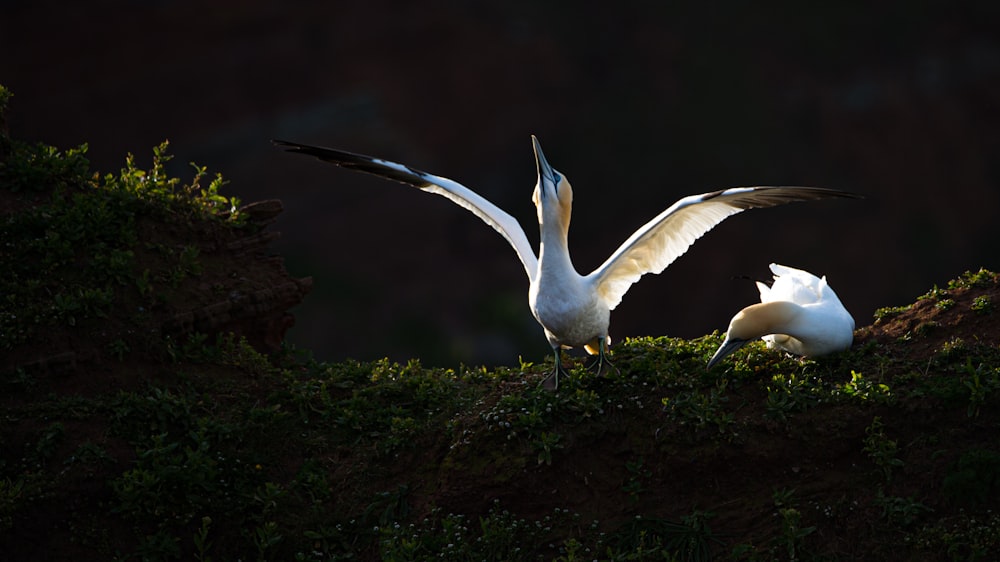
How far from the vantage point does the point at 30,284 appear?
697 centimetres

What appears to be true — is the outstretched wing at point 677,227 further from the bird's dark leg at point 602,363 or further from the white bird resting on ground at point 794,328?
the white bird resting on ground at point 794,328

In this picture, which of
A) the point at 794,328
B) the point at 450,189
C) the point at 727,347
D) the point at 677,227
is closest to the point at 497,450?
the point at 727,347

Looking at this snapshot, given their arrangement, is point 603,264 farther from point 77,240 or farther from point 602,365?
point 77,240

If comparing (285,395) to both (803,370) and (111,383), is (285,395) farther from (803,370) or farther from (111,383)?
(803,370)

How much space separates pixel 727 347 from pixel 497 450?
1582 millimetres

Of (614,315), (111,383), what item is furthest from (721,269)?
(111,383)

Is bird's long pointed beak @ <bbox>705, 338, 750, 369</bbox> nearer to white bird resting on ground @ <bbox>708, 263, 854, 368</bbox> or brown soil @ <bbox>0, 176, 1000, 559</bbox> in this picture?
white bird resting on ground @ <bbox>708, 263, 854, 368</bbox>

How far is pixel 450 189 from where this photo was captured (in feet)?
25.3

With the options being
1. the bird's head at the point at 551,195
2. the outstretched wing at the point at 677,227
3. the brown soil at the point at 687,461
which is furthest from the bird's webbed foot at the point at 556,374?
the bird's head at the point at 551,195

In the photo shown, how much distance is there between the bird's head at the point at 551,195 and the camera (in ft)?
23.0

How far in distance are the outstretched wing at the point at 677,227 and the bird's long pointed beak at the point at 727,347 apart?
74 centimetres

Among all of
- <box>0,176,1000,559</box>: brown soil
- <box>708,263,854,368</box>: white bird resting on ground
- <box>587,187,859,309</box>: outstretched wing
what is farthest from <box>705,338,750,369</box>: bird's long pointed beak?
<box>587,187,859,309</box>: outstretched wing

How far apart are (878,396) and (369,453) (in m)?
3.04

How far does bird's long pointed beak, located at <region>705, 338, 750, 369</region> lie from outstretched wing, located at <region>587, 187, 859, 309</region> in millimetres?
739
